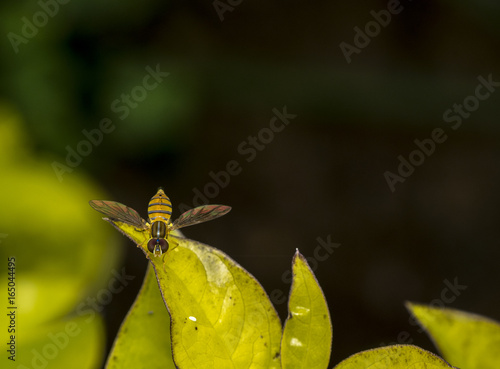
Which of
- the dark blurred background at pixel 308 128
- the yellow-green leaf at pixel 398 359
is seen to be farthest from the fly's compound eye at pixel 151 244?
the dark blurred background at pixel 308 128

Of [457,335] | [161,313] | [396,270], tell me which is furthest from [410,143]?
[161,313]

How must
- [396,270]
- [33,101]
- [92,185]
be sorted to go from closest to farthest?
[92,185]
[33,101]
[396,270]

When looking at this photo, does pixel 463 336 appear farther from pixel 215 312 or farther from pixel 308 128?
pixel 308 128

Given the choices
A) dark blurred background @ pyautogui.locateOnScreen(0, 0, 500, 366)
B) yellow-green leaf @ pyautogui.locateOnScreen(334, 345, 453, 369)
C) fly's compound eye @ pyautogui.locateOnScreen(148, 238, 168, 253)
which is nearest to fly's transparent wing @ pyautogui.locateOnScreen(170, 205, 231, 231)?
fly's compound eye @ pyautogui.locateOnScreen(148, 238, 168, 253)

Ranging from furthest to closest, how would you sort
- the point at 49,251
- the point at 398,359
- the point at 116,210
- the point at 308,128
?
1. the point at 308,128
2. the point at 49,251
3. the point at 116,210
4. the point at 398,359

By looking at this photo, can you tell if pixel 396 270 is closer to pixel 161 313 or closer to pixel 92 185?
pixel 92 185

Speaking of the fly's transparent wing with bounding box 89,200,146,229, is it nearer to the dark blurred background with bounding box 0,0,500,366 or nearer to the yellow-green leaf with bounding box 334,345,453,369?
the yellow-green leaf with bounding box 334,345,453,369

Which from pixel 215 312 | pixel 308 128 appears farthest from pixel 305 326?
pixel 308 128
